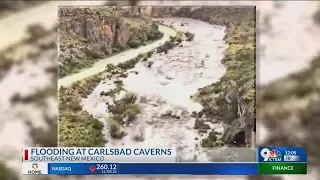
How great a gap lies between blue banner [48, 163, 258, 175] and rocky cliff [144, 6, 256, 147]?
9cm

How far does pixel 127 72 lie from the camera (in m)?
1.41

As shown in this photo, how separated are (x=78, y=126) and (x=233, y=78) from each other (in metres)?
0.59

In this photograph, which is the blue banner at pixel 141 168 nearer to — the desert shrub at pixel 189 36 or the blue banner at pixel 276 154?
the blue banner at pixel 276 154

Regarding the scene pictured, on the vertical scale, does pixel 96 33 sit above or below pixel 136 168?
above

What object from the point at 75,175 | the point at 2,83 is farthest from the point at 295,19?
the point at 2,83

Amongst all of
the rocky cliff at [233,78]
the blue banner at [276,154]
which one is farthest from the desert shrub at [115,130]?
the blue banner at [276,154]

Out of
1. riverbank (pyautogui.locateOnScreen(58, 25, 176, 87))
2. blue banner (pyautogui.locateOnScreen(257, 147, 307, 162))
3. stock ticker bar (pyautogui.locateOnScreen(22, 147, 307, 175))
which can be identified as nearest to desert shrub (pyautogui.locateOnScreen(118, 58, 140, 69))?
riverbank (pyautogui.locateOnScreen(58, 25, 176, 87))

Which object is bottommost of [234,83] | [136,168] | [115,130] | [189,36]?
[136,168]

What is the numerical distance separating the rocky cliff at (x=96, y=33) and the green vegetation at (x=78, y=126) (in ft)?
0.26

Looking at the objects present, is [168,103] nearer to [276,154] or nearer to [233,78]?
[233,78]

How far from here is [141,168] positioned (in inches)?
55.0

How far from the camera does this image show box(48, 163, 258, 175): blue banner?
1394mm

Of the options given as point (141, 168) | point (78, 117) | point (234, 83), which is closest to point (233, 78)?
point (234, 83)

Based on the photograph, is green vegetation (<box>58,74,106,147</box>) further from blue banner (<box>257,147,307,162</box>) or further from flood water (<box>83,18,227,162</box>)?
blue banner (<box>257,147,307,162</box>)
